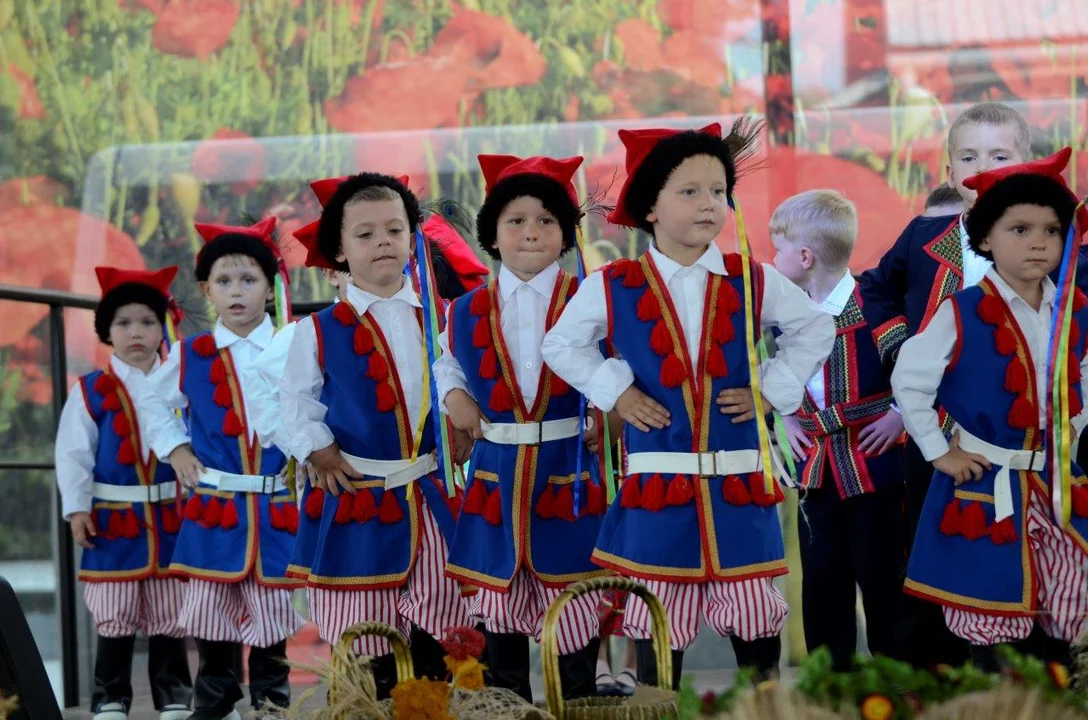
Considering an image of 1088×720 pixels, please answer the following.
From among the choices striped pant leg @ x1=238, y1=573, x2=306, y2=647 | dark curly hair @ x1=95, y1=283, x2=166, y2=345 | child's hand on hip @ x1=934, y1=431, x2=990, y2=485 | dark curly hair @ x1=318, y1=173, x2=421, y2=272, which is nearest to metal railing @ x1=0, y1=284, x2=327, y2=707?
dark curly hair @ x1=95, y1=283, x2=166, y2=345

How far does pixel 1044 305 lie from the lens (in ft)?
10.3

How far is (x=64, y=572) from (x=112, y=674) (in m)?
0.63

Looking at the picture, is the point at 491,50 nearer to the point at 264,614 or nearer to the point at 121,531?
the point at 121,531

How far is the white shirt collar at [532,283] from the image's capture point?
11.1 ft

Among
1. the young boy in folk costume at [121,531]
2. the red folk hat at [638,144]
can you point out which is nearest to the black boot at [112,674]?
the young boy in folk costume at [121,531]

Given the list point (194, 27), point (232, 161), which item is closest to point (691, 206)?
point (232, 161)

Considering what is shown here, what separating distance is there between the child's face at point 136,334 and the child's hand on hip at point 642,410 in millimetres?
2069

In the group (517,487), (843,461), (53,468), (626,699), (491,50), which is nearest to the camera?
(626,699)

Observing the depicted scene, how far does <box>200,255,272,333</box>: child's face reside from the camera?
4.28m

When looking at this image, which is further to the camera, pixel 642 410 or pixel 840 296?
pixel 840 296

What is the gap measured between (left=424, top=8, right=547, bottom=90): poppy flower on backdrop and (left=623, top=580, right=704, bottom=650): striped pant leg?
3.81 m

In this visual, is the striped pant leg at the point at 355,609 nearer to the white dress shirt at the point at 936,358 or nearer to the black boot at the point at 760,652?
the black boot at the point at 760,652

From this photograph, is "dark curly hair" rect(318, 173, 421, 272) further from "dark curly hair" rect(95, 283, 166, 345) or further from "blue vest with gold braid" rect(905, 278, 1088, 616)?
"blue vest with gold braid" rect(905, 278, 1088, 616)

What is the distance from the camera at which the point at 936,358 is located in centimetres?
314
